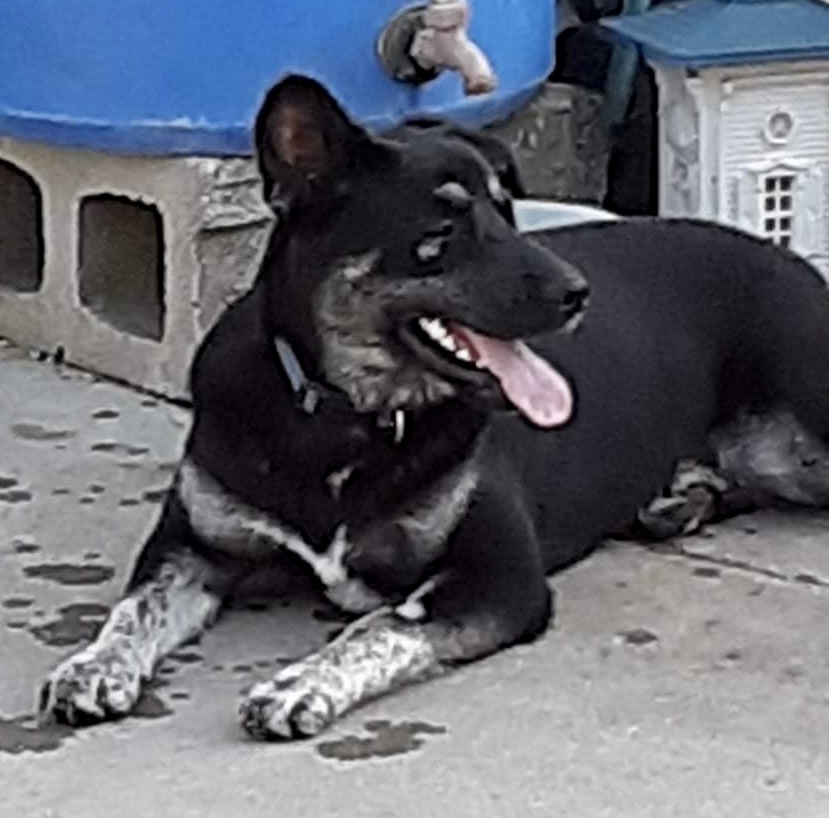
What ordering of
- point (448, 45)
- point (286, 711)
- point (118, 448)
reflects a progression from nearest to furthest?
point (286, 711), point (118, 448), point (448, 45)

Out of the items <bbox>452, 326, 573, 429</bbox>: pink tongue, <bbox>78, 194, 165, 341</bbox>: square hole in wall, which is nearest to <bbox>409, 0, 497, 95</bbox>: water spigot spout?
<bbox>78, 194, 165, 341</bbox>: square hole in wall

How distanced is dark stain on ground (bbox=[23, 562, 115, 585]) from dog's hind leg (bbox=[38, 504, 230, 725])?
221 millimetres

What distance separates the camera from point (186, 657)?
4.12m

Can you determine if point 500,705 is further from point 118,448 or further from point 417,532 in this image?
point 118,448

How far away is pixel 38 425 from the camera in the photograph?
5.29m

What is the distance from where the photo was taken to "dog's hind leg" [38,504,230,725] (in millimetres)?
3822

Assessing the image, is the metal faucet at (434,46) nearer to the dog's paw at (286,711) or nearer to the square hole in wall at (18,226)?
the square hole in wall at (18,226)

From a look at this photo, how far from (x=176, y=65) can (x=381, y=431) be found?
1.40 metres

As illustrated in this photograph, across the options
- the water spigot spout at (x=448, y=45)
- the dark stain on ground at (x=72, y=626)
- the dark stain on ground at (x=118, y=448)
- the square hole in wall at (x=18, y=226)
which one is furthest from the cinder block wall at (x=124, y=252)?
the dark stain on ground at (x=72, y=626)

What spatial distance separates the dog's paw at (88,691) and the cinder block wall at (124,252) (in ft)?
5.31

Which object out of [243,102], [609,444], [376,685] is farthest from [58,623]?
[243,102]

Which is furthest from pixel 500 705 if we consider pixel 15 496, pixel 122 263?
pixel 122 263

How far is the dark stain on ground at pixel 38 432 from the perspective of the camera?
521 centimetres

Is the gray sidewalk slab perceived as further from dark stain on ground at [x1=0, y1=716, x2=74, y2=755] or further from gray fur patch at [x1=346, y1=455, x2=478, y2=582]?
gray fur patch at [x1=346, y1=455, x2=478, y2=582]
